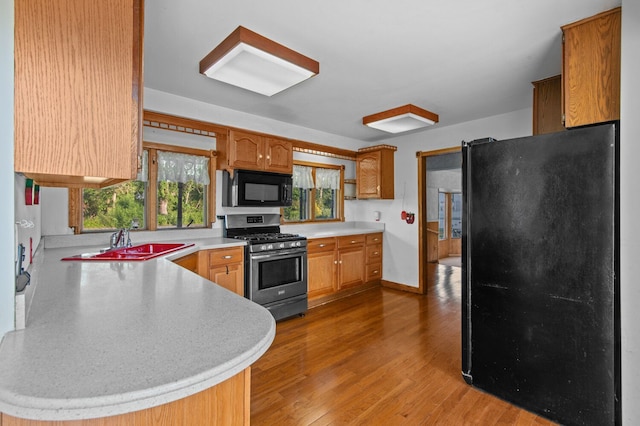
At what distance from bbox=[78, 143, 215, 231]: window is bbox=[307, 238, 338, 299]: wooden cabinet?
1.33m

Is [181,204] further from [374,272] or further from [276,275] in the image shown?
[374,272]

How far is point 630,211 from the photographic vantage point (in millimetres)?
1535

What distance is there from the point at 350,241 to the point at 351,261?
29 centimetres

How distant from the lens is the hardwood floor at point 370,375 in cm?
Answer: 186

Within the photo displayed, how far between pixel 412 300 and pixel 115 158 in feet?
12.9

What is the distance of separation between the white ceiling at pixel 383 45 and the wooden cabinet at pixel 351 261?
189 cm

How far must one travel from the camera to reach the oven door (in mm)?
3217

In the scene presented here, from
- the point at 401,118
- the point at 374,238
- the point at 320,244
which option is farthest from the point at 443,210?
the point at 401,118

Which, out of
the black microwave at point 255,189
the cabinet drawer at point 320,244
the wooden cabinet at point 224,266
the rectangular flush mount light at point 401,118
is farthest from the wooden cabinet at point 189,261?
the rectangular flush mount light at point 401,118

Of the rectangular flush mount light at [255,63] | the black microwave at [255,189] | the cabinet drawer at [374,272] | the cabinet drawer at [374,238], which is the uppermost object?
the rectangular flush mount light at [255,63]

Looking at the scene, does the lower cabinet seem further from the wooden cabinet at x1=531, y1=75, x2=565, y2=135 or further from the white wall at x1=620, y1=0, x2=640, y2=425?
the white wall at x1=620, y1=0, x2=640, y2=425

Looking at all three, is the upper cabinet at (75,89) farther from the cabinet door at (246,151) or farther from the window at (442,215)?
the window at (442,215)

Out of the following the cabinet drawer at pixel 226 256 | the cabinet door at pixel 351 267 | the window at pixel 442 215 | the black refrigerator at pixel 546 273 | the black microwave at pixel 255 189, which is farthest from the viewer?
the window at pixel 442 215

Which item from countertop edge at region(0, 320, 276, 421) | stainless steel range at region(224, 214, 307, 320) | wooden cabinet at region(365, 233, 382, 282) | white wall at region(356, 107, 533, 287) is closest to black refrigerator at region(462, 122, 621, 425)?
stainless steel range at region(224, 214, 307, 320)
